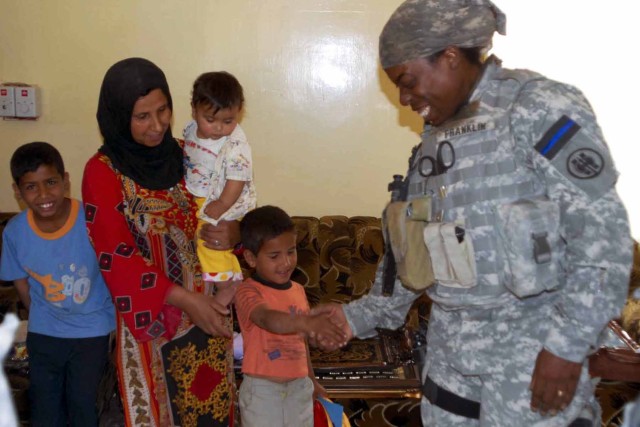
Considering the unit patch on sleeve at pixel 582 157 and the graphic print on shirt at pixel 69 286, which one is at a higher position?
the unit patch on sleeve at pixel 582 157

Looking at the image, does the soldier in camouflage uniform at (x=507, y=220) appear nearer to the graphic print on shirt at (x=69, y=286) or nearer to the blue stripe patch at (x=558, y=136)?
the blue stripe patch at (x=558, y=136)

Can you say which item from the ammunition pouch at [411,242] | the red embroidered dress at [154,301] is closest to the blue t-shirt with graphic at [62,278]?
the red embroidered dress at [154,301]

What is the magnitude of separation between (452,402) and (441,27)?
0.96 m

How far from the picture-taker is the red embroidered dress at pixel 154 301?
232cm

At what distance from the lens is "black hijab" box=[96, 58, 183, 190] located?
2.33 m

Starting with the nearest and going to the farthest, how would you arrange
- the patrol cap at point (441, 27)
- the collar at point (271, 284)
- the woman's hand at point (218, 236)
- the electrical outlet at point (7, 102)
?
the patrol cap at point (441, 27) < the woman's hand at point (218, 236) < the collar at point (271, 284) < the electrical outlet at point (7, 102)

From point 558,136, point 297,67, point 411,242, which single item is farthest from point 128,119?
point 297,67

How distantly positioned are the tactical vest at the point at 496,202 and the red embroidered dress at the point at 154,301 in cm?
100

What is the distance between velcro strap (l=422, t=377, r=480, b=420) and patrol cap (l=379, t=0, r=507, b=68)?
866 mm

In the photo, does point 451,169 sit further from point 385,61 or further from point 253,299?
point 253,299

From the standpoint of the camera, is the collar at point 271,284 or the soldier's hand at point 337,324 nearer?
the soldier's hand at point 337,324

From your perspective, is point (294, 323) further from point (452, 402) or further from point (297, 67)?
point (297, 67)

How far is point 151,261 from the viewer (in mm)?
2402

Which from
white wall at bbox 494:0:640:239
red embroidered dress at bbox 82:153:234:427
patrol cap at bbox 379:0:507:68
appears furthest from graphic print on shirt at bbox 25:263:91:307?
white wall at bbox 494:0:640:239
